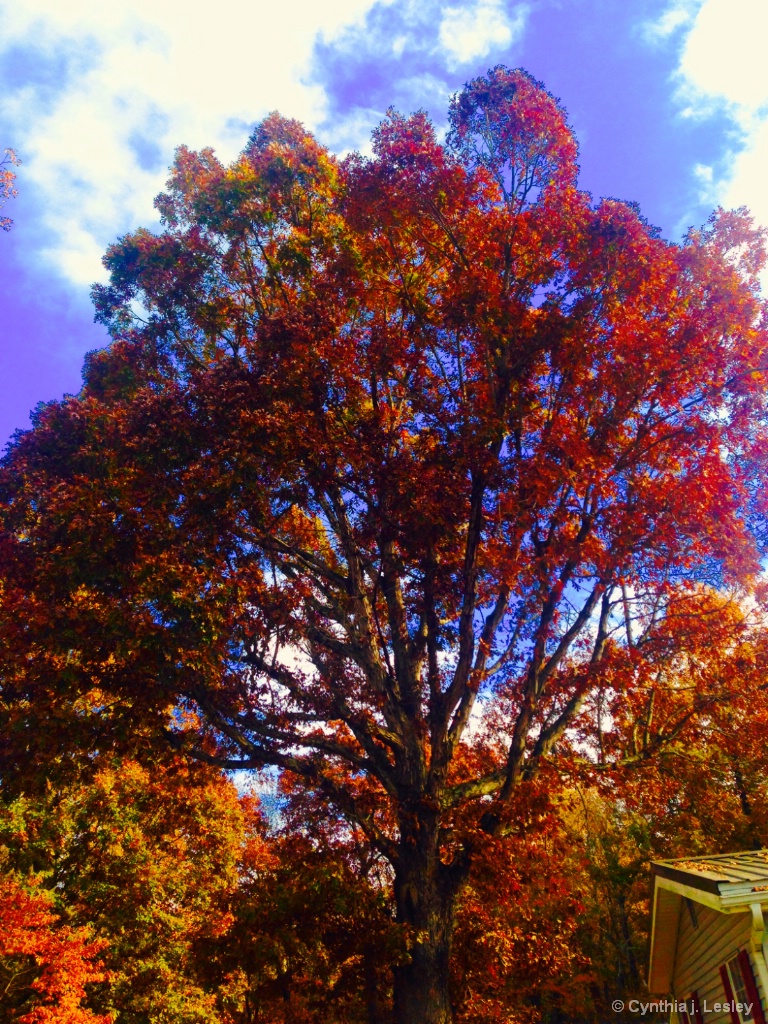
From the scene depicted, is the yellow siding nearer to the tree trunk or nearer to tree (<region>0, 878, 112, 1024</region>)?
the tree trunk

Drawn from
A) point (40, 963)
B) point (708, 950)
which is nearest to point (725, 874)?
point (708, 950)

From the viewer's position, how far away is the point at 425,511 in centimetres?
1002

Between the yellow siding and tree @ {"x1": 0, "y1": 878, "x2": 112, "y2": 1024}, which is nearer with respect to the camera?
the yellow siding

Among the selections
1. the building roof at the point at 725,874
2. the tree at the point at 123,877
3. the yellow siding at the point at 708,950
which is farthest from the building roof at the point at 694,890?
the tree at the point at 123,877

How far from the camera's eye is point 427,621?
443 inches

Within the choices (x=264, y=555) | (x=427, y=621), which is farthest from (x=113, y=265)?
(x=427, y=621)

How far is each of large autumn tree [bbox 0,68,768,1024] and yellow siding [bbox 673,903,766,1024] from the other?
2.62 m

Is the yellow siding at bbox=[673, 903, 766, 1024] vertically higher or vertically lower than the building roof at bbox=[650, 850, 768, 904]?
lower

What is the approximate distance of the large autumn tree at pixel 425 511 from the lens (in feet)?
29.3

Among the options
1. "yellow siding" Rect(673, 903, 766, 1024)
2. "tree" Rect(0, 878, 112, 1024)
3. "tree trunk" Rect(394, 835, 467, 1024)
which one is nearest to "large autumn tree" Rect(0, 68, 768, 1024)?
"tree trunk" Rect(394, 835, 467, 1024)

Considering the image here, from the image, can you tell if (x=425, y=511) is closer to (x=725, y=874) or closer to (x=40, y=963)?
(x=725, y=874)

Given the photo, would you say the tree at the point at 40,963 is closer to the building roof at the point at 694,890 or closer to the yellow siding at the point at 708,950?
the building roof at the point at 694,890

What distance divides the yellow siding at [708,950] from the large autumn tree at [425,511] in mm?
2622

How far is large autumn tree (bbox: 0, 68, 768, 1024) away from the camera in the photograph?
29.3 feet
